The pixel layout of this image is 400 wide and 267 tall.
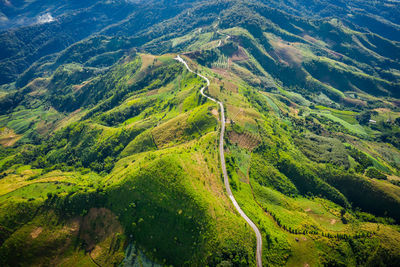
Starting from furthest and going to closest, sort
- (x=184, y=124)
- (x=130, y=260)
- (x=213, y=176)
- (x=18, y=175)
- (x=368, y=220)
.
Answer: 1. (x=18, y=175)
2. (x=184, y=124)
3. (x=368, y=220)
4. (x=213, y=176)
5. (x=130, y=260)

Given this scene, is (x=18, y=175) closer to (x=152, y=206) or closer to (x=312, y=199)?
(x=152, y=206)

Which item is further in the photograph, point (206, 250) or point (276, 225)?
point (276, 225)

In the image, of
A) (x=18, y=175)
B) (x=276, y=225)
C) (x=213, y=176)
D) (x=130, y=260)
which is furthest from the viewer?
(x=18, y=175)

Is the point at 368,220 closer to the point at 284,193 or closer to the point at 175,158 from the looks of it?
the point at 284,193

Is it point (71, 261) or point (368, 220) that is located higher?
point (71, 261)

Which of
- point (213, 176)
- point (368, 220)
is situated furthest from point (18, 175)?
point (368, 220)

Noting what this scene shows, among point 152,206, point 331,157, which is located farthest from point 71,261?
point 331,157

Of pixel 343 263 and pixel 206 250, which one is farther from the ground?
pixel 206 250

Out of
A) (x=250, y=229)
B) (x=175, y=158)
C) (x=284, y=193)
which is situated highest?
(x=175, y=158)

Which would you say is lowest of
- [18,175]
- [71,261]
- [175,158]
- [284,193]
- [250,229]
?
[18,175]
